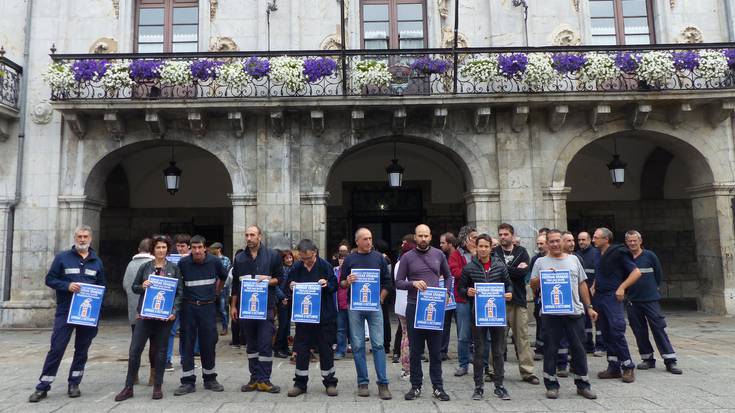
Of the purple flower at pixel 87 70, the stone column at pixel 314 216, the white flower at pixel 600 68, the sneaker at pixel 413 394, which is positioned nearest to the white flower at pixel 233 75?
the purple flower at pixel 87 70

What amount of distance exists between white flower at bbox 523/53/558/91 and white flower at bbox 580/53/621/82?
76 centimetres

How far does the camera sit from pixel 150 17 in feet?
39.3

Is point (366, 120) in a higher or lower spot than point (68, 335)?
higher

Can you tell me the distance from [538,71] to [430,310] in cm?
716

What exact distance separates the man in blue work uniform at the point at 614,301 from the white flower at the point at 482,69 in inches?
203

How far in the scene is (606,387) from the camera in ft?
18.6

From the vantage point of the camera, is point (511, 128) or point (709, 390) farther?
point (511, 128)

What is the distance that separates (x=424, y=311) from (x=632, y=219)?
1215 centimetres

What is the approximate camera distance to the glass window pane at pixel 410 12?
11969mm

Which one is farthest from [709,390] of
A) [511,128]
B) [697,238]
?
[697,238]

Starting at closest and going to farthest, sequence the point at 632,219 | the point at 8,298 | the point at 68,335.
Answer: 1. the point at 68,335
2. the point at 8,298
3. the point at 632,219

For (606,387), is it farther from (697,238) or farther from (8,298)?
(8,298)

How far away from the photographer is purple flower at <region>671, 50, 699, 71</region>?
411 inches

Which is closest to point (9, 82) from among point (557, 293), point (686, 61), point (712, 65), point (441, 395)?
point (441, 395)
